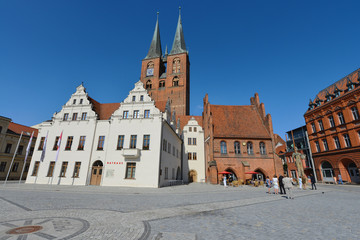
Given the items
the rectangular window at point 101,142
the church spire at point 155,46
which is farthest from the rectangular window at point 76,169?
the church spire at point 155,46

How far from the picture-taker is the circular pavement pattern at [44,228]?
13.6 ft

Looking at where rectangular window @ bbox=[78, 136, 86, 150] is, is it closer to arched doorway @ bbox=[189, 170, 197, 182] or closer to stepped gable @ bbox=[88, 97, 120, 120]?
stepped gable @ bbox=[88, 97, 120, 120]

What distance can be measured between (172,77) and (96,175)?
124ft

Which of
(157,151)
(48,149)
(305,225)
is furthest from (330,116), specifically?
(48,149)

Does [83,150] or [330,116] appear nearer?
[83,150]

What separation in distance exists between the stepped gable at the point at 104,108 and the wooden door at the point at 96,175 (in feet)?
23.5

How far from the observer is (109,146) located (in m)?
21.9

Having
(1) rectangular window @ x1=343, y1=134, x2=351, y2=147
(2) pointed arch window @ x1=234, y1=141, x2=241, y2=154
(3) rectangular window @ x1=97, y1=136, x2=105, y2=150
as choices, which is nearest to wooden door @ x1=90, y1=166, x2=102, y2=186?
(3) rectangular window @ x1=97, y1=136, x2=105, y2=150

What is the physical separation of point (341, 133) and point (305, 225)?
3444cm

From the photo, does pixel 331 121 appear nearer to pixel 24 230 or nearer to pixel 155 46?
pixel 24 230

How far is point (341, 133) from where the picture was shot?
97.5ft

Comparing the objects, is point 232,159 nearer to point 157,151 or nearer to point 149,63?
point 157,151

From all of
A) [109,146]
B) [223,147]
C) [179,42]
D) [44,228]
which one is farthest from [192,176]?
[179,42]

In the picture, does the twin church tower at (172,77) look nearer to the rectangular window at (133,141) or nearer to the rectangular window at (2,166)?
the rectangular window at (133,141)
